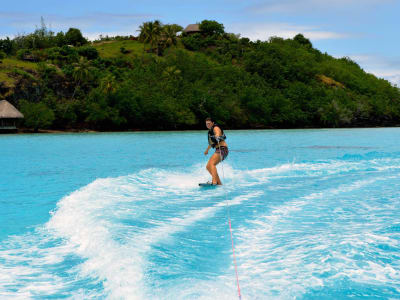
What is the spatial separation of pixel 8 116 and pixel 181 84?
30.8 metres

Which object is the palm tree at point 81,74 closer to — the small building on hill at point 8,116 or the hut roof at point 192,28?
the small building on hill at point 8,116

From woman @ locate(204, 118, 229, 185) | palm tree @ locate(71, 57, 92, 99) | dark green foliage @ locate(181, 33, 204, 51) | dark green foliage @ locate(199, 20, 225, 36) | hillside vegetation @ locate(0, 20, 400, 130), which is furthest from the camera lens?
dark green foliage @ locate(199, 20, 225, 36)

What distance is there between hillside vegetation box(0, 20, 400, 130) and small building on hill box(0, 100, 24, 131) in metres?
1.47

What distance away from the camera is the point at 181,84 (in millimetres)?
69875

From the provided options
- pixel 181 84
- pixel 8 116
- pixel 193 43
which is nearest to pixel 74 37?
pixel 193 43

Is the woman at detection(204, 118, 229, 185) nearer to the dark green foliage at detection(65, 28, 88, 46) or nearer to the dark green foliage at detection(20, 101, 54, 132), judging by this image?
the dark green foliage at detection(20, 101, 54, 132)

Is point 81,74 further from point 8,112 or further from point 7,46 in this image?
point 7,46

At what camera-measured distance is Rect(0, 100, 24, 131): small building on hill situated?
4503cm

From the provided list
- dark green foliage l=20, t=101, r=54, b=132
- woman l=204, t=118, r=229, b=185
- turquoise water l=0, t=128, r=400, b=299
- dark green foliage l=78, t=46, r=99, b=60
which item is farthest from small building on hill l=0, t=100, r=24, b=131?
woman l=204, t=118, r=229, b=185

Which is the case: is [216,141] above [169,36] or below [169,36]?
below

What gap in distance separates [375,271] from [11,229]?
214 inches

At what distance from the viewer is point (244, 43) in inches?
4008

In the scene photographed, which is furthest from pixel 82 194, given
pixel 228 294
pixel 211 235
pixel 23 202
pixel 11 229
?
pixel 228 294

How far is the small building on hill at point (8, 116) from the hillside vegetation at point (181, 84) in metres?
1.47
